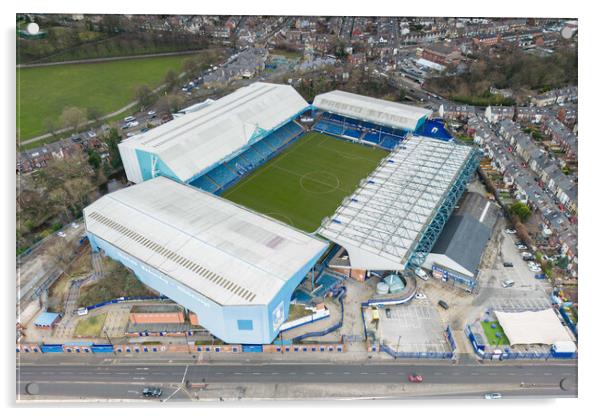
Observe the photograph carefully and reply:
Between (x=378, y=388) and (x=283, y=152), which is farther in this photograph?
(x=283, y=152)

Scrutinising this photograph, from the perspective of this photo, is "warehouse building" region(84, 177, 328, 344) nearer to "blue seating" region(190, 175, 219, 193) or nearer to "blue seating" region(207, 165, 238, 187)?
"blue seating" region(190, 175, 219, 193)

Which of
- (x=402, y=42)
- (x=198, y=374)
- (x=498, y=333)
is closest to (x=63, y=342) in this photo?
(x=198, y=374)

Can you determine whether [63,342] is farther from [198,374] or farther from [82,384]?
[198,374]

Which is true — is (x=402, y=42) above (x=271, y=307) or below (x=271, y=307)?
above

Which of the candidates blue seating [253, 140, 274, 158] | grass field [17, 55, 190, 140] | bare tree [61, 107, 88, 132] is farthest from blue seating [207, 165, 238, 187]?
grass field [17, 55, 190, 140]

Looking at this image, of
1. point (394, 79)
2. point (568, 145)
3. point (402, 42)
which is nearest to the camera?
point (568, 145)

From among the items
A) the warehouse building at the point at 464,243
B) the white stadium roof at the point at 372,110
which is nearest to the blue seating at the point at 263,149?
the white stadium roof at the point at 372,110

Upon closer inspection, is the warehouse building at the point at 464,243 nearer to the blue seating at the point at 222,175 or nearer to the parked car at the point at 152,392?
the parked car at the point at 152,392

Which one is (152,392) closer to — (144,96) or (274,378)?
(274,378)
